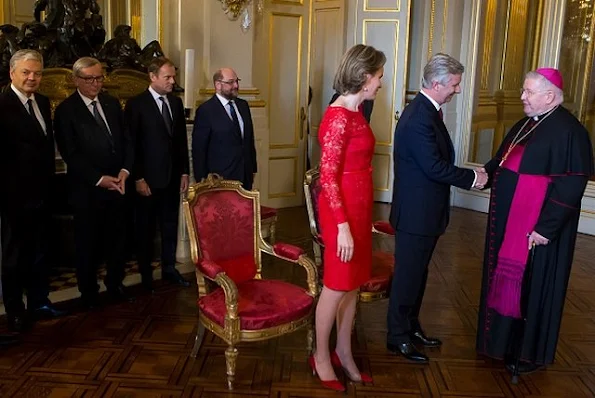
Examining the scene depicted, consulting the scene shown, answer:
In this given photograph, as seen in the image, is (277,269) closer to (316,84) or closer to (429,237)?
(429,237)

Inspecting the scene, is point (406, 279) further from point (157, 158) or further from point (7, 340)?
point (7, 340)

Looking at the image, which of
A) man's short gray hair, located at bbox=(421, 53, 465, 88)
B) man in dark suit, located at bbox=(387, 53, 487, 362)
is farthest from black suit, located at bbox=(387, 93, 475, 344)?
man's short gray hair, located at bbox=(421, 53, 465, 88)

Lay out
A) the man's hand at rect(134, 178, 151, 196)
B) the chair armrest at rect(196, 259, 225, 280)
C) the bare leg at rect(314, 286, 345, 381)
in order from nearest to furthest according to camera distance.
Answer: the bare leg at rect(314, 286, 345, 381)
the chair armrest at rect(196, 259, 225, 280)
the man's hand at rect(134, 178, 151, 196)

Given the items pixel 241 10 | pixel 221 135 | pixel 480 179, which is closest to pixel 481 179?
pixel 480 179

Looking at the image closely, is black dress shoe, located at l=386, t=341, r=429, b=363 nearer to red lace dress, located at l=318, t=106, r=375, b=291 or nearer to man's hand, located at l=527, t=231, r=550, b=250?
red lace dress, located at l=318, t=106, r=375, b=291

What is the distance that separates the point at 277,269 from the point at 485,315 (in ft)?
6.23

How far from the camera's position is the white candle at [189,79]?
452cm

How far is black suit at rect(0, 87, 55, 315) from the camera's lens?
3.31 metres

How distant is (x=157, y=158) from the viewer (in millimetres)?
3975

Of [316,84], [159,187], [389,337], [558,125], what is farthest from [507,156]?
[316,84]

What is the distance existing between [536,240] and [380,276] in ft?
2.76

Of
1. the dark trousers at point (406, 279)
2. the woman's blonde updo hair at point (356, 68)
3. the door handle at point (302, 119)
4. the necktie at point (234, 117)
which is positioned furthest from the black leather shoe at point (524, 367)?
the door handle at point (302, 119)

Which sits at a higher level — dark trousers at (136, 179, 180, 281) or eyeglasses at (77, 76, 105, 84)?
eyeglasses at (77, 76, 105, 84)

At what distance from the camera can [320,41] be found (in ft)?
24.5
